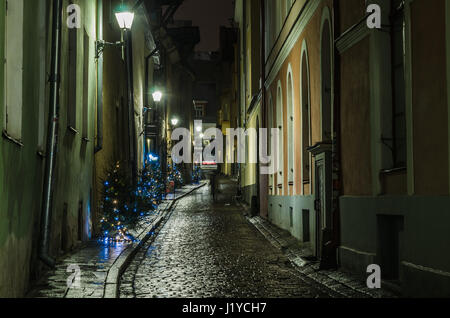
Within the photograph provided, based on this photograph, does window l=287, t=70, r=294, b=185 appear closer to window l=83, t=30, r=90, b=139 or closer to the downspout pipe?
window l=83, t=30, r=90, b=139

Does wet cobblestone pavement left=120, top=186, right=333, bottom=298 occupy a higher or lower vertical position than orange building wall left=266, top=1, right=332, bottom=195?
lower

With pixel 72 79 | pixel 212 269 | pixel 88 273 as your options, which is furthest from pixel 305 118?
pixel 88 273

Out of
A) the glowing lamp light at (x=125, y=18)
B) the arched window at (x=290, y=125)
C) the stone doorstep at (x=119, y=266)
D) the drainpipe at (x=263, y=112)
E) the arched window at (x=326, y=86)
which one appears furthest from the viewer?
the drainpipe at (x=263, y=112)

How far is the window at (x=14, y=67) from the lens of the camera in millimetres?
7832

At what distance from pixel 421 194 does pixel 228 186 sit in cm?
4251

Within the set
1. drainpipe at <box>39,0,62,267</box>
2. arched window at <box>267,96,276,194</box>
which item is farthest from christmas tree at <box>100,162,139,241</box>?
arched window at <box>267,96,276,194</box>

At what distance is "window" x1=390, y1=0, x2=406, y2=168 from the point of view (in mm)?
9875

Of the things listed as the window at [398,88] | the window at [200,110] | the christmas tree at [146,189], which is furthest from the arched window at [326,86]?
Answer: the window at [200,110]

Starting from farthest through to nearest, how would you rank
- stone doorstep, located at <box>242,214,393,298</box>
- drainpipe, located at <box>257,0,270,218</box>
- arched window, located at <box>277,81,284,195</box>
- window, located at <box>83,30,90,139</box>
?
drainpipe, located at <box>257,0,270,218</box>
arched window, located at <box>277,81,284,195</box>
window, located at <box>83,30,90,139</box>
stone doorstep, located at <box>242,214,393,298</box>

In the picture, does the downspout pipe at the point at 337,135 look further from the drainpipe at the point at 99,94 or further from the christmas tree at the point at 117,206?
the drainpipe at the point at 99,94

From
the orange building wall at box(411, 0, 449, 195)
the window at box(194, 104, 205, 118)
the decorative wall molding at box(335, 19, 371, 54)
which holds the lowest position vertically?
the orange building wall at box(411, 0, 449, 195)

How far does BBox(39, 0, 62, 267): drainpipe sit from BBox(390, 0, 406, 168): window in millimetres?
5003

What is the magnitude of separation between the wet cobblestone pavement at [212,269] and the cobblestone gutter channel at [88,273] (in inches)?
8.7

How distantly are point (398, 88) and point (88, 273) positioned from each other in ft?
17.6
